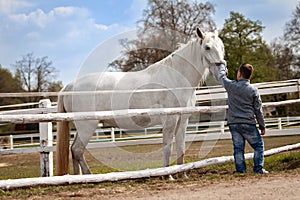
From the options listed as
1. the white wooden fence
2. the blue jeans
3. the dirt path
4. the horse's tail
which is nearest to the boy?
the blue jeans

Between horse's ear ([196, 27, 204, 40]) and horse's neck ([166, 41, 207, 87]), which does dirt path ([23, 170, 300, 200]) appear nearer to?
horse's neck ([166, 41, 207, 87])

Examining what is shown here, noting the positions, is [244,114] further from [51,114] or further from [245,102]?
[51,114]

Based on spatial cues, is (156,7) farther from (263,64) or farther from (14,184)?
(14,184)

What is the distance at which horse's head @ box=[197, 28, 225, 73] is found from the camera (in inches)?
199

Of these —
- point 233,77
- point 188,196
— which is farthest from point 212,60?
point 233,77

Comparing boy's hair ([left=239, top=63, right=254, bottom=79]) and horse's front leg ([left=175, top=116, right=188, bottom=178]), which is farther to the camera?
horse's front leg ([left=175, top=116, right=188, bottom=178])

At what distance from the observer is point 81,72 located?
6.14 metres

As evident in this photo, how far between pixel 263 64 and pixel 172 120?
25.0m

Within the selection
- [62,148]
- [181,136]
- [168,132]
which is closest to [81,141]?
[62,148]

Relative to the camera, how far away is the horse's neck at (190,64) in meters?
5.46

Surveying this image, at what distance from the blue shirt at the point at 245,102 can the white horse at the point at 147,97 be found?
0.80 metres

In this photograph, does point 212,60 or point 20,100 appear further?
point 20,100

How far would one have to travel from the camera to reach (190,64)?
5.50m

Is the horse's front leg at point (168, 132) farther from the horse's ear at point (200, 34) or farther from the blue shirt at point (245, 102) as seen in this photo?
the horse's ear at point (200, 34)
